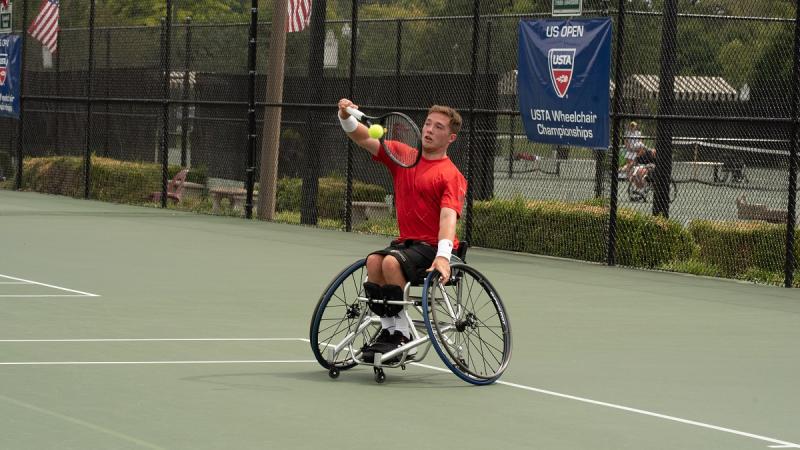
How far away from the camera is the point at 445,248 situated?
8367mm

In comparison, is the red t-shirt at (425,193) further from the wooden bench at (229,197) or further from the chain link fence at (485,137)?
the wooden bench at (229,197)

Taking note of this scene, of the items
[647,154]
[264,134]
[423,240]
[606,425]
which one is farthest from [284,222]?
[606,425]

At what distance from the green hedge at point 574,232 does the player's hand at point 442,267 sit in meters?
8.16

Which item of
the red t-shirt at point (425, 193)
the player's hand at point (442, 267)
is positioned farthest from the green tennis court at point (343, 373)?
the red t-shirt at point (425, 193)

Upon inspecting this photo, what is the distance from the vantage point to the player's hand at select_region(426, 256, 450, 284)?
8.30m

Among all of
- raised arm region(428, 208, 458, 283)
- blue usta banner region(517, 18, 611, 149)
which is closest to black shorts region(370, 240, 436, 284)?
raised arm region(428, 208, 458, 283)

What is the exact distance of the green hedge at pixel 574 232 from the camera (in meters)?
16.1

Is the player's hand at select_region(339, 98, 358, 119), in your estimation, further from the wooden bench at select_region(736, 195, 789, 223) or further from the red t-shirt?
the wooden bench at select_region(736, 195, 789, 223)

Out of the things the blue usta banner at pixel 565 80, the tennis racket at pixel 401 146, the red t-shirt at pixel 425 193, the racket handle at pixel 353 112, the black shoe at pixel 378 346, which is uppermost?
the blue usta banner at pixel 565 80

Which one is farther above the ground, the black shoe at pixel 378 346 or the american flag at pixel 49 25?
the american flag at pixel 49 25

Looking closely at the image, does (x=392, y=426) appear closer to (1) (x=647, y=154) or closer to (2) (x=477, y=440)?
(2) (x=477, y=440)

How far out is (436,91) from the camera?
2125cm

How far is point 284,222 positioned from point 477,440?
47.6ft

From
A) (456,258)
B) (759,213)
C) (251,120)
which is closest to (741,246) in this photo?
(759,213)
